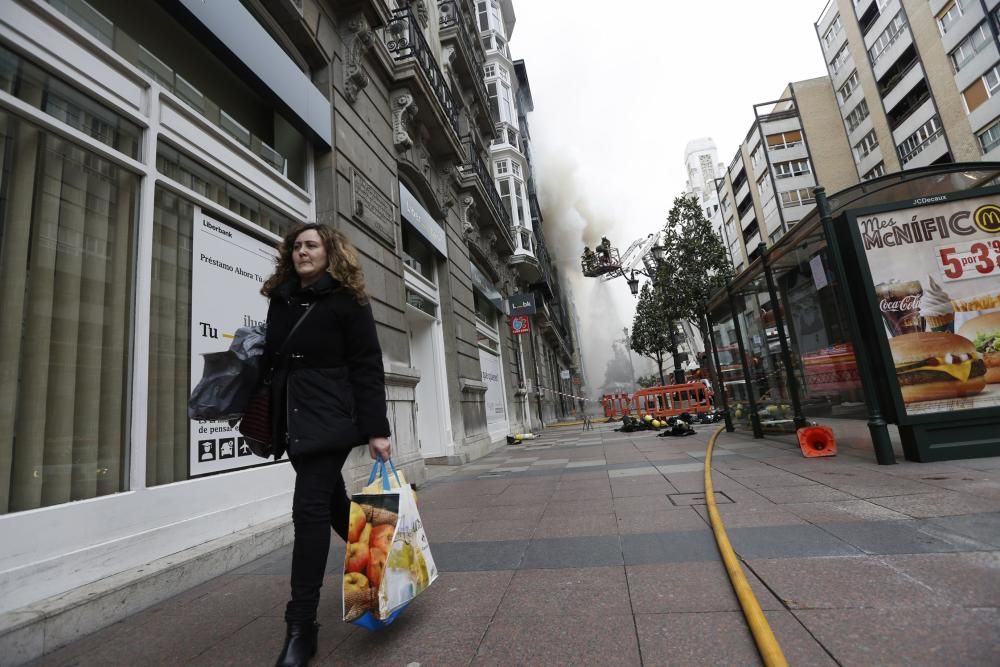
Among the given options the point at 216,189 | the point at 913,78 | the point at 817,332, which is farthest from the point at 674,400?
the point at 913,78

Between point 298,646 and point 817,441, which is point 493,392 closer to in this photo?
point 817,441

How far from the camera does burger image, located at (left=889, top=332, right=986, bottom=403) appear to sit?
4930 mm

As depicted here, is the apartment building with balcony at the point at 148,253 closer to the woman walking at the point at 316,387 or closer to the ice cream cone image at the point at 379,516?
the woman walking at the point at 316,387

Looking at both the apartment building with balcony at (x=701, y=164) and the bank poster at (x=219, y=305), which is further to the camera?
the apartment building with balcony at (x=701, y=164)

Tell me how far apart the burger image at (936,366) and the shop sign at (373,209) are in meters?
6.44

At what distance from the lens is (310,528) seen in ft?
6.59

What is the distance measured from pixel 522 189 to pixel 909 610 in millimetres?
30423

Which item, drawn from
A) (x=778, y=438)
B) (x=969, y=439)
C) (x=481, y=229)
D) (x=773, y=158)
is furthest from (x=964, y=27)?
(x=969, y=439)

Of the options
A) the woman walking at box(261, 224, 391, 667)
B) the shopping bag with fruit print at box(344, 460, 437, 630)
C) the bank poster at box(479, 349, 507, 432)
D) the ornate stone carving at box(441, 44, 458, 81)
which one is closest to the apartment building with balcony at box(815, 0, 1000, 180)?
the ornate stone carving at box(441, 44, 458, 81)

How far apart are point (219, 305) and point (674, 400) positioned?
1490cm

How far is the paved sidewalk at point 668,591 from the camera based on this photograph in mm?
1789

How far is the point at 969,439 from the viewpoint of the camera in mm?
4855

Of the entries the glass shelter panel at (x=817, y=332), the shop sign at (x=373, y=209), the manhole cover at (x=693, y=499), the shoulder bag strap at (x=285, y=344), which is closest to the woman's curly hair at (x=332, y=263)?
the shoulder bag strap at (x=285, y=344)

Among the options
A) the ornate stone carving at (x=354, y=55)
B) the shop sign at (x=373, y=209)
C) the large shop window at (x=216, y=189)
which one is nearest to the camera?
the large shop window at (x=216, y=189)
